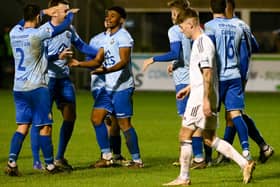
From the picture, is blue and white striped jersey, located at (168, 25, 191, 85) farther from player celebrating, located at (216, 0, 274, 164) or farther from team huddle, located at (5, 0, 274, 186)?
player celebrating, located at (216, 0, 274, 164)

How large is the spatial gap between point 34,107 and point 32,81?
0.35m

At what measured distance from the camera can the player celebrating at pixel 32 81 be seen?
11875 mm

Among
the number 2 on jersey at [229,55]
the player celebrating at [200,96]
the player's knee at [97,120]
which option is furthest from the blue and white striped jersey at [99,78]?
the player celebrating at [200,96]

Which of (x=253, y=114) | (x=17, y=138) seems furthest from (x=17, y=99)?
(x=253, y=114)

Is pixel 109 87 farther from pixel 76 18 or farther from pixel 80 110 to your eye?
pixel 76 18

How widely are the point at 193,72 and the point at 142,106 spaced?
1422 centimetres

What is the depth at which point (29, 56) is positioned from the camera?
11906 mm

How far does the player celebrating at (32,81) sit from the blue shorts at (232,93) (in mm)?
2242

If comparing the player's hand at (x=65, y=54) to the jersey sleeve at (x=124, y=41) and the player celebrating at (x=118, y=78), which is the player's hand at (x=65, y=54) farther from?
the jersey sleeve at (x=124, y=41)

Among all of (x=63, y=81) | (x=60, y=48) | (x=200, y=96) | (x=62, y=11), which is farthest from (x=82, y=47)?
(x=200, y=96)

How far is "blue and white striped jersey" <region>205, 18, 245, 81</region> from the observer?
41.4 ft

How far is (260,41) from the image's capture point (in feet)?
115

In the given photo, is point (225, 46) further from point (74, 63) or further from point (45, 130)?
point (45, 130)

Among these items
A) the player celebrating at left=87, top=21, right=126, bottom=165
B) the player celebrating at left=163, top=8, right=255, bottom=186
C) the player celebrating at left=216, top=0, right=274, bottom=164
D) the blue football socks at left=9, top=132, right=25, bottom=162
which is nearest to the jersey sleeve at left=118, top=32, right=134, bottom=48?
the player celebrating at left=87, top=21, right=126, bottom=165
